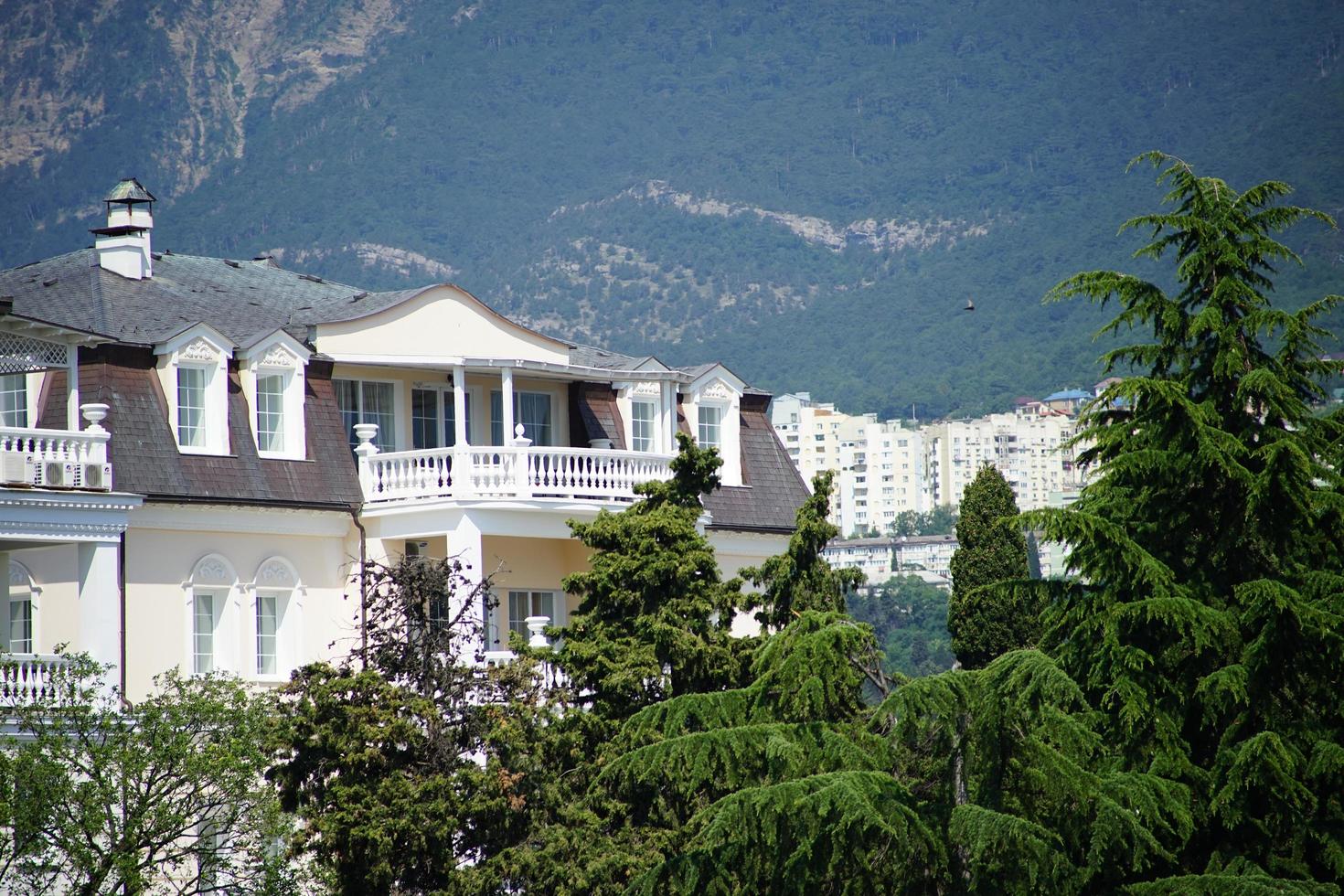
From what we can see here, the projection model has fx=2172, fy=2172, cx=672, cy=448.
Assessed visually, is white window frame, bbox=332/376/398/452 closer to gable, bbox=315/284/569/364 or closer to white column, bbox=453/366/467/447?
gable, bbox=315/284/569/364

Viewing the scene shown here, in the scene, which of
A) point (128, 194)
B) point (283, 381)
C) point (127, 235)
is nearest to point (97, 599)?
point (283, 381)

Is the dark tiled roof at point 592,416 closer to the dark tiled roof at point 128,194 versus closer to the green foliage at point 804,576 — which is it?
the dark tiled roof at point 128,194

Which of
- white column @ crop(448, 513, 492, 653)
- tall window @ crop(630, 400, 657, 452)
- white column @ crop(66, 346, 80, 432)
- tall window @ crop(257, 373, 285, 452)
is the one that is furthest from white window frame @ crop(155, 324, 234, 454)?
tall window @ crop(630, 400, 657, 452)

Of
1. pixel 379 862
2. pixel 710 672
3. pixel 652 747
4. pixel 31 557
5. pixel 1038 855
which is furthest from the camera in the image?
pixel 31 557

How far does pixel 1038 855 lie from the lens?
78.1 ft

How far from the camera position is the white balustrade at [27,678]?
30781mm

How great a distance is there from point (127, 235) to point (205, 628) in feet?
28.6

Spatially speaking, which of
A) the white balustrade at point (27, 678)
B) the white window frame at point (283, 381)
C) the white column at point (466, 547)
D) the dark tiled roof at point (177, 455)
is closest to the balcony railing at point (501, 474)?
the white column at point (466, 547)

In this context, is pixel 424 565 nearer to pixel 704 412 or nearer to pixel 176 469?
pixel 176 469

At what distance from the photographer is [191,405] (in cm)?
3825

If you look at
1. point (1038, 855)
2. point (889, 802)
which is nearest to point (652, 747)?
point (889, 802)

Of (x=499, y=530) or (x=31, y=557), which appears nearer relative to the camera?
(x=31, y=557)

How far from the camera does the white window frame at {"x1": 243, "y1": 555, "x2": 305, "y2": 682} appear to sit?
38531 millimetres

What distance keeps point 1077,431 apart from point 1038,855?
8.23 metres
